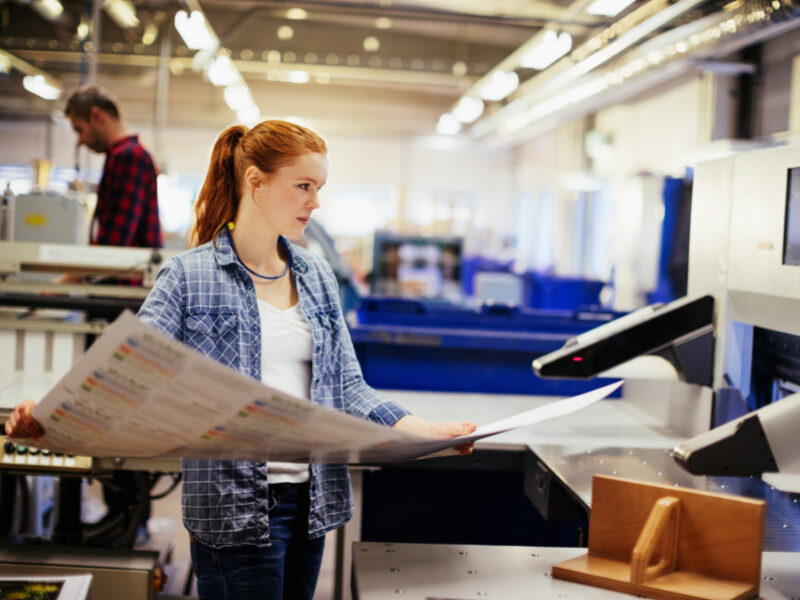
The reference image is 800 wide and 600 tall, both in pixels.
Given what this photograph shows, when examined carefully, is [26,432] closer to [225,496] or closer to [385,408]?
[225,496]

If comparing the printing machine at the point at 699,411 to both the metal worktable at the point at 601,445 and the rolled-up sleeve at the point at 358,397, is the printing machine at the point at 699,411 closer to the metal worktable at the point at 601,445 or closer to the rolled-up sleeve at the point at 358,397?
the metal worktable at the point at 601,445

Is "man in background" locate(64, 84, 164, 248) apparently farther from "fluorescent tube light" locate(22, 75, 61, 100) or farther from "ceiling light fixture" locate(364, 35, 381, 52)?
"ceiling light fixture" locate(364, 35, 381, 52)

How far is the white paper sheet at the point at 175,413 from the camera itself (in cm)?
101

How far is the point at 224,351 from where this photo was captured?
4.90 ft

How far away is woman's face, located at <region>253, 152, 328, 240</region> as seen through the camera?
5.02 ft

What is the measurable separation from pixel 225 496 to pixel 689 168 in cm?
618

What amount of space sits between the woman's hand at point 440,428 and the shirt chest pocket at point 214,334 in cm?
36

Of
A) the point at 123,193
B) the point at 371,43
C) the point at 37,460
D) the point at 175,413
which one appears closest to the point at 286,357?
the point at 175,413

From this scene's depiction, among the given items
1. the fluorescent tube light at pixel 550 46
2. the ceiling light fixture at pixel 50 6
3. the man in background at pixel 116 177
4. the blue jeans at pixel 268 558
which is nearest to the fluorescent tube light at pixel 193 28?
the ceiling light fixture at pixel 50 6

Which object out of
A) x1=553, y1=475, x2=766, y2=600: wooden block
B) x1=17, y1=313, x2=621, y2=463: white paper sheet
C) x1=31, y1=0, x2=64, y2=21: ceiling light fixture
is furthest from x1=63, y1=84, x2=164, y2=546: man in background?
x1=31, y1=0, x2=64, y2=21: ceiling light fixture

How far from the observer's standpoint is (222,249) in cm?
155

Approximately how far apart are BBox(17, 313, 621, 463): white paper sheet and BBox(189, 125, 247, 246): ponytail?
51cm

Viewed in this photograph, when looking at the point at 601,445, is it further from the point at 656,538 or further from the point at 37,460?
the point at 37,460

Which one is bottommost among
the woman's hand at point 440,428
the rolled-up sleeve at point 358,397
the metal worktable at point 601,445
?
the metal worktable at point 601,445
